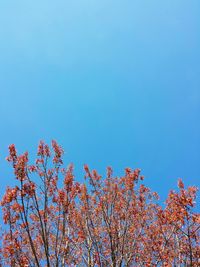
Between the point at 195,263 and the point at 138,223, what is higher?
the point at 138,223

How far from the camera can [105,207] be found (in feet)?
45.6

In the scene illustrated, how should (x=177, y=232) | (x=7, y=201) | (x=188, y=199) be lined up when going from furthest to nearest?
(x=177, y=232), (x=188, y=199), (x=7, y=201)

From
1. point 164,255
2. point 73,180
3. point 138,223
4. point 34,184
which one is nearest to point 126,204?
point 138,223

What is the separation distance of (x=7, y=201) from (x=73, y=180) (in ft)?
7.19

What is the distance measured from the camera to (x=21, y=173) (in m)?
8.84

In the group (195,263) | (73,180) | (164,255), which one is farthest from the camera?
(164,255)

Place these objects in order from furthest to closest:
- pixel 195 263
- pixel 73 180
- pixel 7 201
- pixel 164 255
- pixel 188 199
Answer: pixel 164 255, pixel 195 263, pixel 188 199, pixel 73 180, pixel 7 201

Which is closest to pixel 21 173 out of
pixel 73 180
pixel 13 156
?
pixel 13 156

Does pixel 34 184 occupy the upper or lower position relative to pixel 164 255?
upper

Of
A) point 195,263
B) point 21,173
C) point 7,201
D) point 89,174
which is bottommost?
point 195,263

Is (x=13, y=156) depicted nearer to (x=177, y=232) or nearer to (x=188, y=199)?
(x=188, y=199)

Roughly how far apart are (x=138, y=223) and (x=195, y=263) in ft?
11.1

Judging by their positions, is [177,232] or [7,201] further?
[177,232]

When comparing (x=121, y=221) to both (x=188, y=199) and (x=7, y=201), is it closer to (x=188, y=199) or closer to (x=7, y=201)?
(x=188, y=199)
